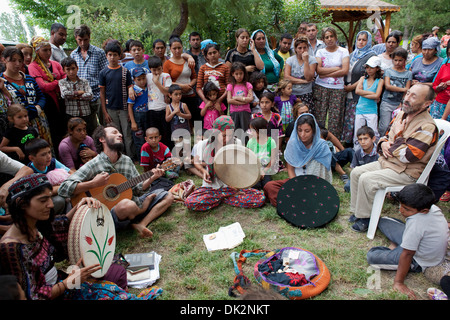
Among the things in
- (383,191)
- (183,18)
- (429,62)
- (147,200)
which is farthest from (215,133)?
(183,18)

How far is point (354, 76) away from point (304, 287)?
4723 millimetres

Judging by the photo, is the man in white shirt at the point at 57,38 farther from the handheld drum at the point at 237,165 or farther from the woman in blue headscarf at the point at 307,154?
the woman in blue headscarf at the point at 307,154

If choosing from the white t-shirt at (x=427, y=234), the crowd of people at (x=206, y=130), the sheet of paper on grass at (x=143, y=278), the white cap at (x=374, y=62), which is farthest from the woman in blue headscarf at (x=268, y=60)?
the sheet of paper on grass at (x=143, y=278)

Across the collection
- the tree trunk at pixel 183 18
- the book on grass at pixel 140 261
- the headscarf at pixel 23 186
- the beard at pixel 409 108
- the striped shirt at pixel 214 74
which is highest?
the tree trunk at pixel 183 18

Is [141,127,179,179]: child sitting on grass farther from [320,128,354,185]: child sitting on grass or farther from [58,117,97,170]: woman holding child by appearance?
[320,128,354,185]: child sitting on grass

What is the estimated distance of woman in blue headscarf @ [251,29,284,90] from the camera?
5859 mm

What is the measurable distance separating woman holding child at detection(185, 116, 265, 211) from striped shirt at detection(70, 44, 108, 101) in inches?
110

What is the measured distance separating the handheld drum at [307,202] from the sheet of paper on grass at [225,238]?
0.62m

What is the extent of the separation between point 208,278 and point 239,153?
4.85ft

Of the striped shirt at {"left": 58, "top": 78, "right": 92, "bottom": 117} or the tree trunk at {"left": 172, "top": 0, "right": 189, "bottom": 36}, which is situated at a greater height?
the tree trunk at {"left": 172, "top": 0, "right": 189, "bottom": 36}

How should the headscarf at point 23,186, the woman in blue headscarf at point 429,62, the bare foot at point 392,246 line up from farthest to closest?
1. the woman in blue headscarf at point 429,62
2. the bare foot at point 392,246
3. the headscarf at point 23,186

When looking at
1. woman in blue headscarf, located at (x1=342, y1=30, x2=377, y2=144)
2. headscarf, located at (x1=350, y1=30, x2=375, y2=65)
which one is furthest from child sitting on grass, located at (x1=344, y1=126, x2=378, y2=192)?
headscarf, located at (x1=350, y1=30, x2=375, y2=65)

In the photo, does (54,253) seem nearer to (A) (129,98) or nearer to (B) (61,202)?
(B) (61,202)

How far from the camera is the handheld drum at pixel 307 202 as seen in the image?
12.5 ft
